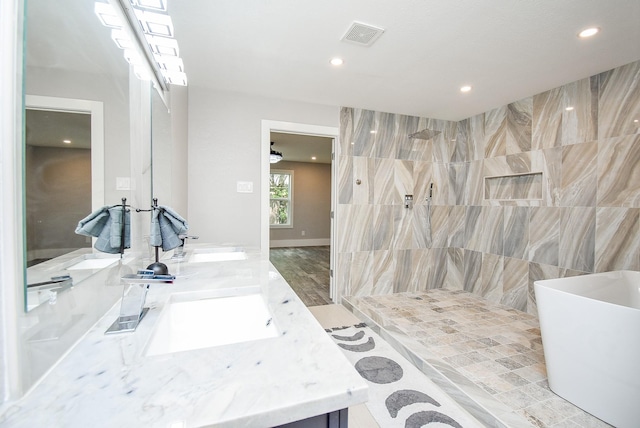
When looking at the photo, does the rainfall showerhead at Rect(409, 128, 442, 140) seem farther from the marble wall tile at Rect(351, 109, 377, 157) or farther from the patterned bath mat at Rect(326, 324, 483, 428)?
the patterned bath mat at Rect(326, 324, 483, 428)

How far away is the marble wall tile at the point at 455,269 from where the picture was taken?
3854 mm

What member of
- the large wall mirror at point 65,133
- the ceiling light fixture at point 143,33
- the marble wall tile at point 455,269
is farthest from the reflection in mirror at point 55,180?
the marble wall tile at point 455,269

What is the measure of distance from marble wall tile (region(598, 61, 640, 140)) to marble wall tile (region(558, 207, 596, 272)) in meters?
0.71

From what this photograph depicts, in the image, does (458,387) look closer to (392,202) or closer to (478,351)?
(478,351)

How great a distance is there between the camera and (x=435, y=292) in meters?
3.74

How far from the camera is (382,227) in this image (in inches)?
142

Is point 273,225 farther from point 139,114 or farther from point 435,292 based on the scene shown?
point 139,114

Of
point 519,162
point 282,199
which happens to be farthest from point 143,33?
point 282,199

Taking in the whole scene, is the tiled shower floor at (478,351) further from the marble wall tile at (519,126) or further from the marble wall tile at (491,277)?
the marble wall tile at (519,126)

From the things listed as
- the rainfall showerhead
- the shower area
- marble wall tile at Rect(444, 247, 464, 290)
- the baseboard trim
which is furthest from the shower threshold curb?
the baseboard trim

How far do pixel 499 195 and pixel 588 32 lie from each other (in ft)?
6.25

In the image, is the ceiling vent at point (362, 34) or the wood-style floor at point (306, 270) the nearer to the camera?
the ceiling vent at point (362, 34)

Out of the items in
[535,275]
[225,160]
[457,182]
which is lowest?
[535,275]

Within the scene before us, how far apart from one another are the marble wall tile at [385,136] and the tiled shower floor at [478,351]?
1921mm
